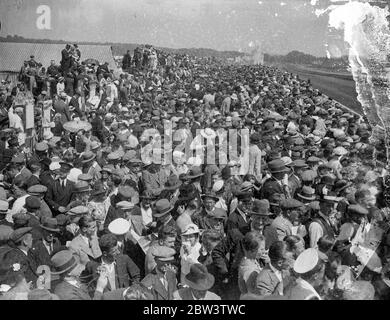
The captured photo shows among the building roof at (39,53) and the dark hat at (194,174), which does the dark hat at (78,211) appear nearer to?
the dark hat at (194,174)

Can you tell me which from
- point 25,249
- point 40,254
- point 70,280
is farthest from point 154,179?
point 70,280

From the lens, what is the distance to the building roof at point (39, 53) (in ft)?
34.1

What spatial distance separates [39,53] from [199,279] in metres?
9.18

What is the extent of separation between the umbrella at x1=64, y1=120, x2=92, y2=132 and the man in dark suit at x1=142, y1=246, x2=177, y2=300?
16.4ft

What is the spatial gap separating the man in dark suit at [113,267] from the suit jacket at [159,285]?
0.15m

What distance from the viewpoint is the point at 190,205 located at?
4914 millimetres

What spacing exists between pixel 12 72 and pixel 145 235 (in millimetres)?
8493

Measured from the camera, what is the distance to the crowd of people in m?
3.73

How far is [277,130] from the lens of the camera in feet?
28.7

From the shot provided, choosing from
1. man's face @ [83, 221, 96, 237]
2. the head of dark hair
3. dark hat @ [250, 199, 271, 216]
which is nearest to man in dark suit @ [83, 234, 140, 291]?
man's face @ [83, 221, 96, 237]

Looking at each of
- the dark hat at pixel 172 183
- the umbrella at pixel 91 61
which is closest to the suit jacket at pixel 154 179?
the dark hat at pixel 172 183

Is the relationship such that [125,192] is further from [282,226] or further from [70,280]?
[282,226]

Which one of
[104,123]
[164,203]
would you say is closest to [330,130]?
[104,123]

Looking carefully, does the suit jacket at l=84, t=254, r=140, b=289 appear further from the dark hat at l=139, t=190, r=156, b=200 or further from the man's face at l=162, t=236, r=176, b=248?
the dark hat at l=139, t=190, r=156, b=200
